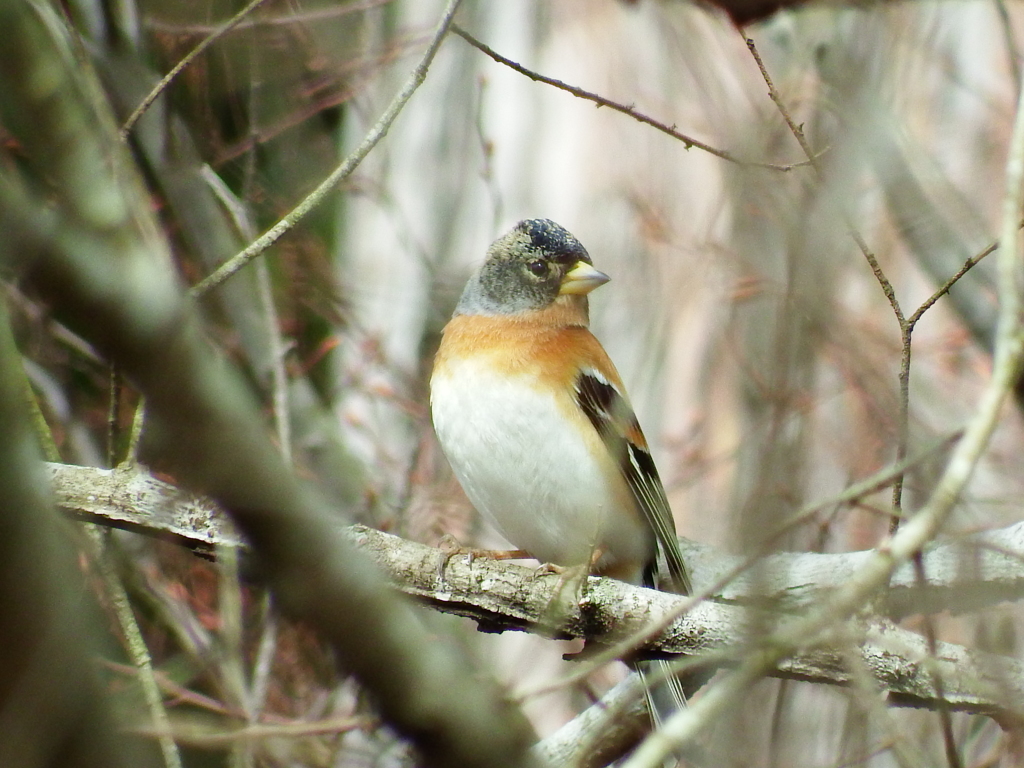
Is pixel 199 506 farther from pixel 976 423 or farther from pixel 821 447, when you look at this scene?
pixel 821 447

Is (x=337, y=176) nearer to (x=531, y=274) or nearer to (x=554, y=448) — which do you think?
(x=554, y=448)

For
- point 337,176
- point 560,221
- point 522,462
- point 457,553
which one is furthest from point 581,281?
point 560,221

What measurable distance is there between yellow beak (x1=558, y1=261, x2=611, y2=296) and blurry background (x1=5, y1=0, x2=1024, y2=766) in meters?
0.71

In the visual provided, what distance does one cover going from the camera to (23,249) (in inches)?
50.2

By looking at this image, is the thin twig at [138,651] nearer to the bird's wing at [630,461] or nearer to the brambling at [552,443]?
the brambling at [552,443]

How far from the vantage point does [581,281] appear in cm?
452

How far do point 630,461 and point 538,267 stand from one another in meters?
1.05

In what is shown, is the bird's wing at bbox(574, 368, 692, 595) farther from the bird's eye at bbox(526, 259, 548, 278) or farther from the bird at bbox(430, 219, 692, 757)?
the bird's eye at bbox(526, 259, 548, 278)

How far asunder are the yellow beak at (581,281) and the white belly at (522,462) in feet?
2.44

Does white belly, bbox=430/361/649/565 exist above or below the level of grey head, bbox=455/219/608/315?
below

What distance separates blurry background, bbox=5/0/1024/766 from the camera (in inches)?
178

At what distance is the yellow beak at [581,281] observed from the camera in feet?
14.7

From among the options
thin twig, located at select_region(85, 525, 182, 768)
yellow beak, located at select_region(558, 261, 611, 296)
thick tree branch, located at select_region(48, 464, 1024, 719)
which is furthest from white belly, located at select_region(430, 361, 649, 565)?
thin twig, located at select_region(85, 525, 182, 768)

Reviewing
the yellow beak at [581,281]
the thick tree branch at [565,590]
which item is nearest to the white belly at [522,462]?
the thick tree branch at [565,590]
